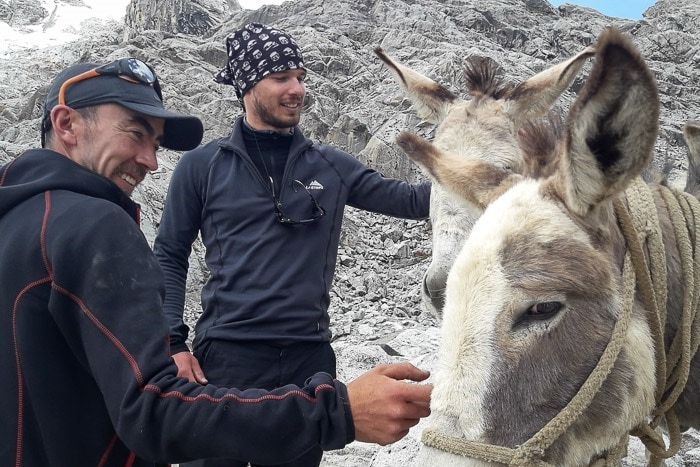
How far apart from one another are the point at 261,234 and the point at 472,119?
2.18 meters

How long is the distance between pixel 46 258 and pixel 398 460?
10.4 feet

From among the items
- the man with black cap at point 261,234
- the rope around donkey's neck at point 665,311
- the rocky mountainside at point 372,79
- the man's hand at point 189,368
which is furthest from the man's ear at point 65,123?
the rocky mountainside at point 372,79

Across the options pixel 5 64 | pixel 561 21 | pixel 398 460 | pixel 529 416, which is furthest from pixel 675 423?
pixel 5 64

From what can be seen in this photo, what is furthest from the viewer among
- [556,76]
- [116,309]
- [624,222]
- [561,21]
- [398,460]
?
[561,21]

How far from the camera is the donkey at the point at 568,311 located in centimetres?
141

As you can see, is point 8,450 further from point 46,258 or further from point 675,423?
point 675,423

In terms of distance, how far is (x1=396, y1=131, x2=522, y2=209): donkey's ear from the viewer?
1.97 metres

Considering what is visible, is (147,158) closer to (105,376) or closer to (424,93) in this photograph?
(105,376)

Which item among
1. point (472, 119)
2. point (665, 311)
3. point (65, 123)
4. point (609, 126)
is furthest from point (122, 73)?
point (472, 119)

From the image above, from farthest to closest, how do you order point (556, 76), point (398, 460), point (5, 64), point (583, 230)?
point (5, 64), point (556, 76), point (398, 460), point (583, 230)

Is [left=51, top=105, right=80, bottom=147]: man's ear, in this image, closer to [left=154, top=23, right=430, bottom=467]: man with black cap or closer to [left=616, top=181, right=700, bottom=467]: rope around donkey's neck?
[left=154, top=23, right=430, bottom=467]: man with black cap

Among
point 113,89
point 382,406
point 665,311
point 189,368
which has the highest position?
point 113,89

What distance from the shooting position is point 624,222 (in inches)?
66.4

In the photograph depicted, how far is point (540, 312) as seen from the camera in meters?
1.49
